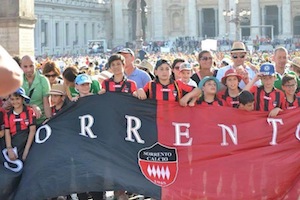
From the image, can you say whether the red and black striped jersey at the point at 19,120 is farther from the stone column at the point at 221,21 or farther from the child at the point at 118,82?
the stone column at the point at 221,21

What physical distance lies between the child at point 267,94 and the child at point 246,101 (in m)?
0.22

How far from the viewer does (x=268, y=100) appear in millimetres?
6848

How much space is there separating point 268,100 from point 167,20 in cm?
7951

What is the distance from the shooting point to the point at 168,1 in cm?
8631

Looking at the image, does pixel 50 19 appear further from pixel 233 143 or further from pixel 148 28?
pixel 233 143

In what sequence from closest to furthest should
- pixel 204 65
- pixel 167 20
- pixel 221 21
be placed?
1. pixel 204 65
2. pixel 221 21
3. pixel 167 20

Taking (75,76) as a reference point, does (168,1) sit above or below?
above

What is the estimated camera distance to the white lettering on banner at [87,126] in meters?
6.59

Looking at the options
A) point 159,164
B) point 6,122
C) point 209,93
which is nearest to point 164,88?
point 209,93

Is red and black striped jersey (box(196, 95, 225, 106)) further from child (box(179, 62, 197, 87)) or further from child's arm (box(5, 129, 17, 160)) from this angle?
child's arm (box(5, 129, 17, 160))

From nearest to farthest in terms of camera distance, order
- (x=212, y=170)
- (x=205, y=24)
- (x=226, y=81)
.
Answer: (x=212, y=170) → (x=226, y=81) → (x=205, y=24)

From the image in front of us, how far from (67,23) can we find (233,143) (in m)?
68.0

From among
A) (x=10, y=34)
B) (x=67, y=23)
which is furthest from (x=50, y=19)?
(x=10, y=34)

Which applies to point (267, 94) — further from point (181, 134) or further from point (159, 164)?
point (159, 164)
